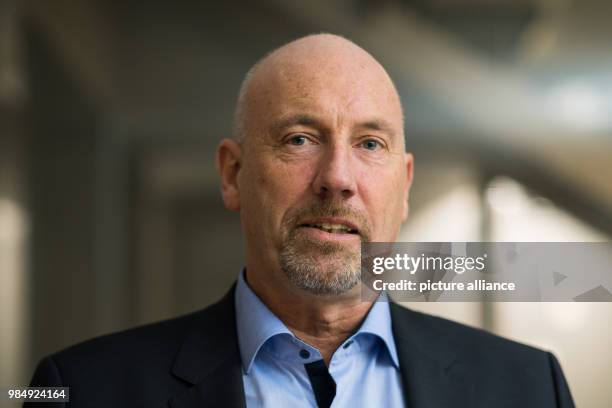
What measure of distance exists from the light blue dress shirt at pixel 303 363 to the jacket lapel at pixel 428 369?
0.07 feet

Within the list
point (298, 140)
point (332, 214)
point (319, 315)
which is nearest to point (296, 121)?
point (298, 140)

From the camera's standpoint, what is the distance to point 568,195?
2.90 metres

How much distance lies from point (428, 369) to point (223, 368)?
11.5 inches

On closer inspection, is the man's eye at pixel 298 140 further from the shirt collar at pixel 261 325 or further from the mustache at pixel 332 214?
the shirt collar at pixel 261 325

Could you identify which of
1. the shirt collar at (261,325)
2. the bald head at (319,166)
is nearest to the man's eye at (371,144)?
the bald head at (319,166)

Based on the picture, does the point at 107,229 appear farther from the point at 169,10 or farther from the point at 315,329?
the point at 315,329

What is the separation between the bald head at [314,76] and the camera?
1169 mm

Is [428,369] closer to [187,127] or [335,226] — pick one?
[335,226]

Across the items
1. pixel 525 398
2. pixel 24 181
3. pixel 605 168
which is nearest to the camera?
pixel 525 398

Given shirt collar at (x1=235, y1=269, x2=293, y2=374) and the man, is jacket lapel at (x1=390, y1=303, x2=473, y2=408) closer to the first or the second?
the man

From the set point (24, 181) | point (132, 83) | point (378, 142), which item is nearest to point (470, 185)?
point (132, 83)

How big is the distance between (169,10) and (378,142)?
Answer: 240 cm

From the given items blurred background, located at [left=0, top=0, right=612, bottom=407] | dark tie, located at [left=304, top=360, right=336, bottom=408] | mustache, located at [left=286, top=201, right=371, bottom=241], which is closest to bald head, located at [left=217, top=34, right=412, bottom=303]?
mustache, located at [left=286, top=201, right=371, bottom=241]

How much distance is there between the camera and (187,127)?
327 cm
